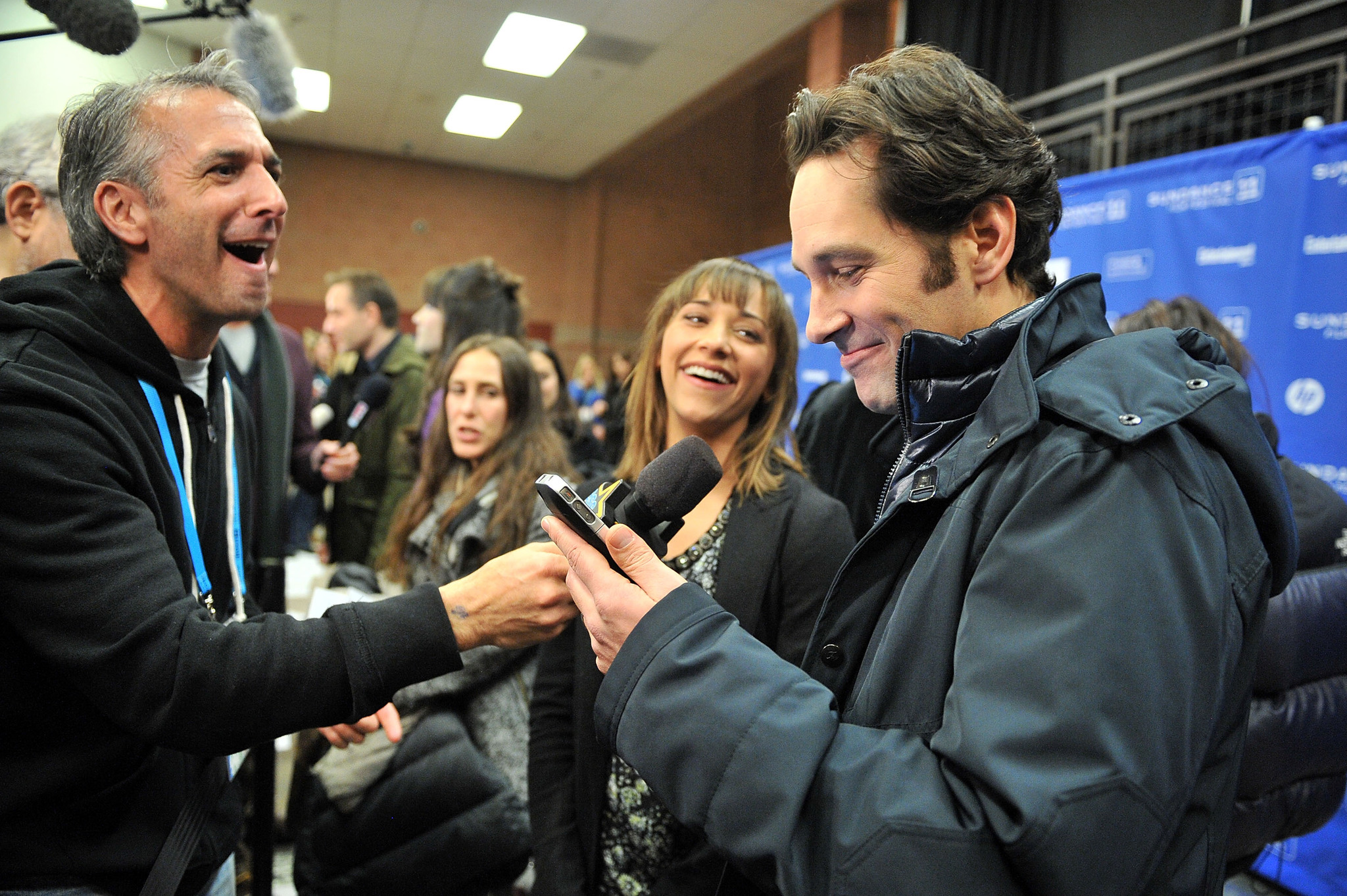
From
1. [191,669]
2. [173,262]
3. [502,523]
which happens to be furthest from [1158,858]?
[502,523]

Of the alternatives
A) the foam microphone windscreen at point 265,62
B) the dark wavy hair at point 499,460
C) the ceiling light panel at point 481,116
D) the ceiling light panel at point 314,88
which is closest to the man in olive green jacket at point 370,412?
the dark wavy hair at point 499,460

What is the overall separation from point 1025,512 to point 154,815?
1.17 metres

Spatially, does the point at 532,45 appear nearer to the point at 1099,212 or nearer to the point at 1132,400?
the point at 1099,212

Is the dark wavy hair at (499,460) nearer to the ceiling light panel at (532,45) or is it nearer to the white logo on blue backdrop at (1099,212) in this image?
the white logo on blue backdrop at (1099,212)

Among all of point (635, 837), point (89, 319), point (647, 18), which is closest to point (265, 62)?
point (89, 319)

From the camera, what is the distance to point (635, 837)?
1.45m

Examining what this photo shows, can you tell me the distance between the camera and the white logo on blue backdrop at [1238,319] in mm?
3115

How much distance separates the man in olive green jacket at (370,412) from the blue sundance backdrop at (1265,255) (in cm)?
296

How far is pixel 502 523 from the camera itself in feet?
Answer: 7.57

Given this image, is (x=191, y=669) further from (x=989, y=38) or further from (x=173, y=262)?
(x=989, y=38)

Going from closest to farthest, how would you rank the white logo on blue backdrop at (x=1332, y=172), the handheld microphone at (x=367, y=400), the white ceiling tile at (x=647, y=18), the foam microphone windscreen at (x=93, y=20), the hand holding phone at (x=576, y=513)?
the hand holding phone at (x=576, y=513) < the foam microphone windscreen at (x=93, y=20) < the white logo on blue backdrop at (x=1332, y=172) < the handheld microphone at (x=367, y=400) < the white ceiling tile at (x=647, y=18)

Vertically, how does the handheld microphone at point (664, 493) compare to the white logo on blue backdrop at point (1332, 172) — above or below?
below

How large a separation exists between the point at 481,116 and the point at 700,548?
911 cm

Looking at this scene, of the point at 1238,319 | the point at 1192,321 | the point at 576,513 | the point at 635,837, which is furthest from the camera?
the point at 1238,319
